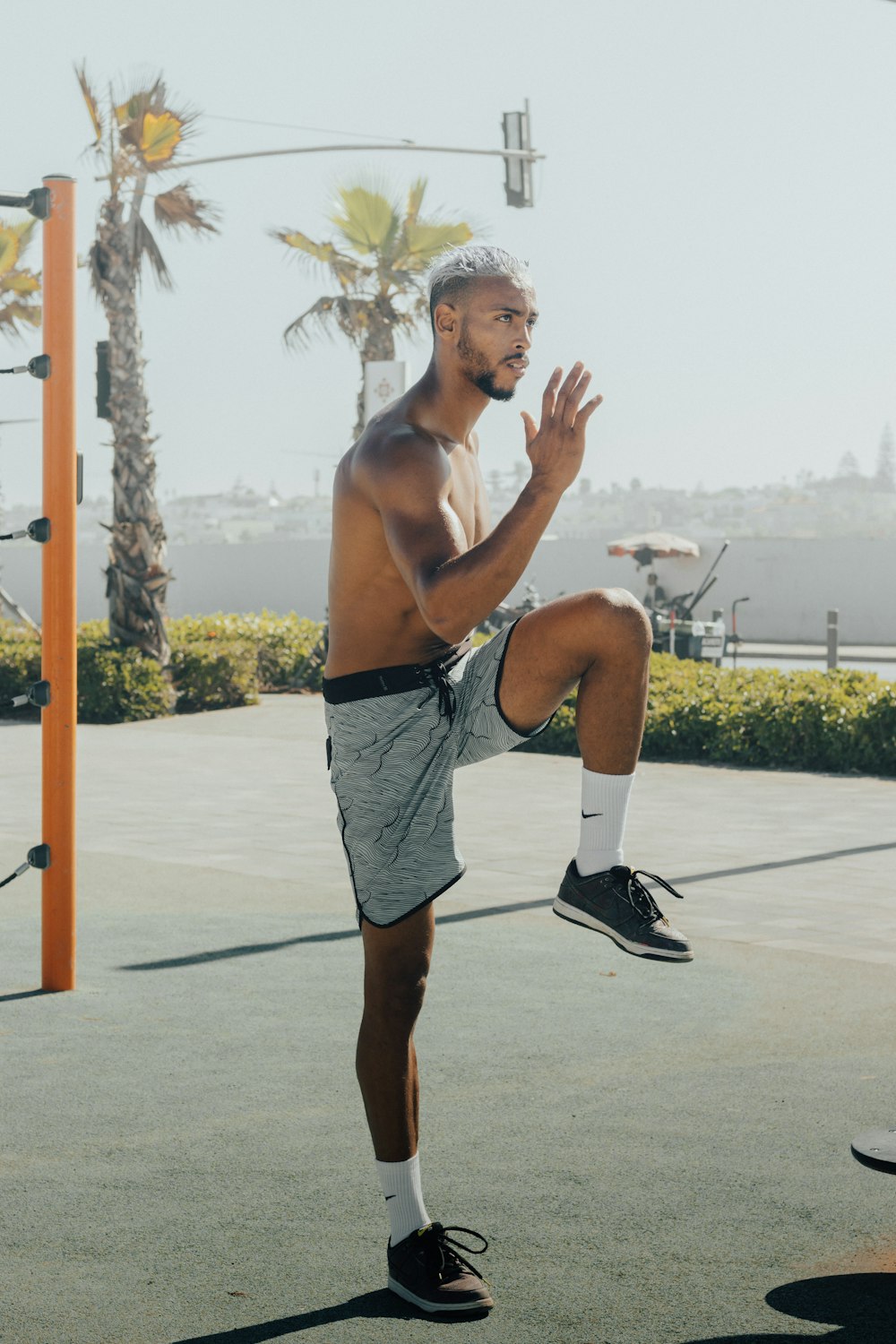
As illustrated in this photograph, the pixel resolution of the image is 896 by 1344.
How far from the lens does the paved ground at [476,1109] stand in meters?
3.38

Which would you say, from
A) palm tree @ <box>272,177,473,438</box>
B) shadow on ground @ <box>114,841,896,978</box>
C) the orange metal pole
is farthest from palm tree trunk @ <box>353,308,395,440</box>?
the orange metal pole

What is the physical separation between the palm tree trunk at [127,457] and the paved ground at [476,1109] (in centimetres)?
980

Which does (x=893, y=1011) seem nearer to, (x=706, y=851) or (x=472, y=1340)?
(x=472, y=1340)

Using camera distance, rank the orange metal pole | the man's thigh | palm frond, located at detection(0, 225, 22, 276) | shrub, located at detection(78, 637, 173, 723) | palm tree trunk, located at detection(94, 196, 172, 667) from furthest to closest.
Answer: palm frond, located at detection(0, 225, 22, 276), palm tree trunk, located at detection(94, 196, 172, 667), shrub, located at detection(78, 637, 173, 723), the orange metal pole, the man's thigh

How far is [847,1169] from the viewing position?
414 cm

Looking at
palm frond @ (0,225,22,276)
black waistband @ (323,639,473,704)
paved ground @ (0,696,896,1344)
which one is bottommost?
paved ground @ (0,696,896,1344)

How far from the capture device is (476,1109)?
15.3ft

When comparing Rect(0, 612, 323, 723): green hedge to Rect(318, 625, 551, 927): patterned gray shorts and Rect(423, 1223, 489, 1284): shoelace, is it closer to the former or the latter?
Rect(318, 625, 551, 927): patterned gray shorts

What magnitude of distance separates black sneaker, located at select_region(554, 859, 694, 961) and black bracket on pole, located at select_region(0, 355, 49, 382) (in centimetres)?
338

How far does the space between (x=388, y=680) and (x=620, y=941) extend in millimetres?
731

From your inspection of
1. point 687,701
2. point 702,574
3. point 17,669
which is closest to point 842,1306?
point 687,701

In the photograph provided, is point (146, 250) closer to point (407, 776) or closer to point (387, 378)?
point (387, 378)

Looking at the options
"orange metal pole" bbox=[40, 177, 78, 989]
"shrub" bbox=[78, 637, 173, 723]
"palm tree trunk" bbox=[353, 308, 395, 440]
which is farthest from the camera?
"palm tree trunk" bbox=[353, 308, 395, 440]

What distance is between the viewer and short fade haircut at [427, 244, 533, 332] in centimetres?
336
